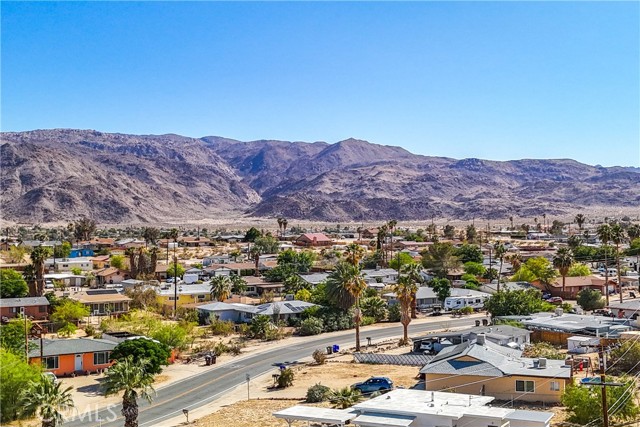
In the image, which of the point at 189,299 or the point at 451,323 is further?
the point at 189,299

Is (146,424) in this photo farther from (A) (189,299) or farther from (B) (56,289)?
(B) (56,289)

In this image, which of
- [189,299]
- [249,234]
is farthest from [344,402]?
[249,234]

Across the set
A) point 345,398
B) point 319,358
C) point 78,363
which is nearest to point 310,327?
point 319,358

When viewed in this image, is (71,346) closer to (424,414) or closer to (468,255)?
(424,414)

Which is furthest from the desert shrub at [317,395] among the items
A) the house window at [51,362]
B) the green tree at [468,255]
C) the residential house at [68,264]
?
the residential house at [68,264]

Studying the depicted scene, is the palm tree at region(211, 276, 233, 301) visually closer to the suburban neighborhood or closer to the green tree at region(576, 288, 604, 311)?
the suburban neighborhood

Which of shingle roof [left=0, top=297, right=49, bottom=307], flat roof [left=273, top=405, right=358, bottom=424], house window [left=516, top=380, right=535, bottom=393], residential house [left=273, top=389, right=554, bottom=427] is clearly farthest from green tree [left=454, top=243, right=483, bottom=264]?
flat roof [left=273, top=405, right=358, bottom=424]
